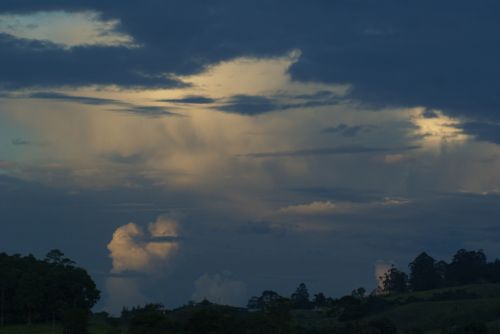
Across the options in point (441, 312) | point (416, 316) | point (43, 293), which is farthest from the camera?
point (416, 316)

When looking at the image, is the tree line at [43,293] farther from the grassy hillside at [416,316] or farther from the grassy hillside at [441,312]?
the grassy hillside at [441,312]

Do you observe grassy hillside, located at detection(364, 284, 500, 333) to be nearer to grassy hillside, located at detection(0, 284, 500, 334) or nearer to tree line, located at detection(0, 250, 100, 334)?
grassy hillside, located at detection(0, 284, 500, 334)

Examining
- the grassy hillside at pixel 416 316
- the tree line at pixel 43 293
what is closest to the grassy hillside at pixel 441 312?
the grassy hillside at pixel 416 316

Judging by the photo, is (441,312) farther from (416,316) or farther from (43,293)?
(43,293)

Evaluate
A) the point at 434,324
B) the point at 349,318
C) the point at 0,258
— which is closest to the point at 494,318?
the point at 434,324

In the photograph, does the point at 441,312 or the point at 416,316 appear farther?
the point at 416,316

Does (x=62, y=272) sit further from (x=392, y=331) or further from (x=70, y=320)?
(x=392, y=331)

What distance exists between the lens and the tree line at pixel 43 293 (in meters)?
155

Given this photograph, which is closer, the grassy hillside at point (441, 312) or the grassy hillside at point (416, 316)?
the grassy hillside at point (416, 316)

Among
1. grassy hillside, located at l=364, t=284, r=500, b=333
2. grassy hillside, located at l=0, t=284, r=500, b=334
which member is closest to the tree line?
grassy hillside, located at l=0, t=284, r=500, b=334

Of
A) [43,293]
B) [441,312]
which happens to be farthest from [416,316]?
[43,293]

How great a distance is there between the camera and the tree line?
508 ft

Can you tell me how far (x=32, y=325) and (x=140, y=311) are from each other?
3657 cm

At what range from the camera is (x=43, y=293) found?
15400 cm
